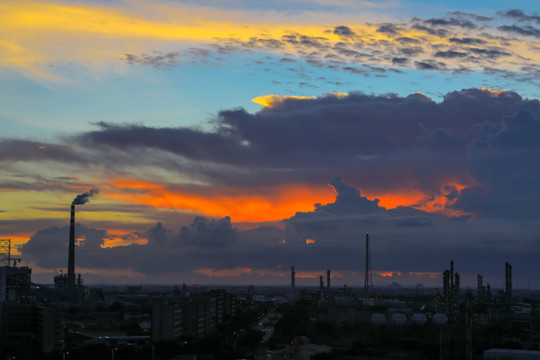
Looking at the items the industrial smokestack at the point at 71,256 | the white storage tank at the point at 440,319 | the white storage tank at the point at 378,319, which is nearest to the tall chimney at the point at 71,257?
the industrial smokestack at the point at 71,256

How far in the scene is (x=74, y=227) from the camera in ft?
500

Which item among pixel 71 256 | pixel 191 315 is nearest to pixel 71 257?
pixel 71 256

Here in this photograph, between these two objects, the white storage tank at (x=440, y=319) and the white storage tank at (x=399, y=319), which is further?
the white storage tank at (x=399, y=319)

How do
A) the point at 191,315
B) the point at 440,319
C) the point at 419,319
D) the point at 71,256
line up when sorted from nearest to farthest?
1. the point at 191,315
2. the point at 440,319
3. the point at 419,319
4. the point at 71,256

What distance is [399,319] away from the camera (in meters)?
118

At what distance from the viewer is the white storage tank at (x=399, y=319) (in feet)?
384

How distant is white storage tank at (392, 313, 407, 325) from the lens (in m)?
117

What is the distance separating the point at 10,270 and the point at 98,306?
2364 cm

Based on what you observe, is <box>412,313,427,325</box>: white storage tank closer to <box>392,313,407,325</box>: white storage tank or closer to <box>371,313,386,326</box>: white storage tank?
<box>392,313,407,325</box>: white storage tank

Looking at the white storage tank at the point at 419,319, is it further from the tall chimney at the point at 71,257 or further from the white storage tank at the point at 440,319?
the tall chimney at the point at 71,257

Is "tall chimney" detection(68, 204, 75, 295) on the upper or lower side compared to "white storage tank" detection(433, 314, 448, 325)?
upper

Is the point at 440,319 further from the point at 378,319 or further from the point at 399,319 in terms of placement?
the point at 378,319

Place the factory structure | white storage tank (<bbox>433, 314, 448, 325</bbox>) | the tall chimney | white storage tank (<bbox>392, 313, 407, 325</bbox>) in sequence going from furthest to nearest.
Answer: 1. the tall chimney
2. white storage tank (<bbox>392, 313, 407, 325</bbox>)
3. white storage tank (<bbox>433, 314, 448, 325</bbox>)
4. the factory structure

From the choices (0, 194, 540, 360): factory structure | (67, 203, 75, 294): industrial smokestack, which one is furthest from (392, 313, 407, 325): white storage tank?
(67, 203, 75, 294): industrial smokestack
